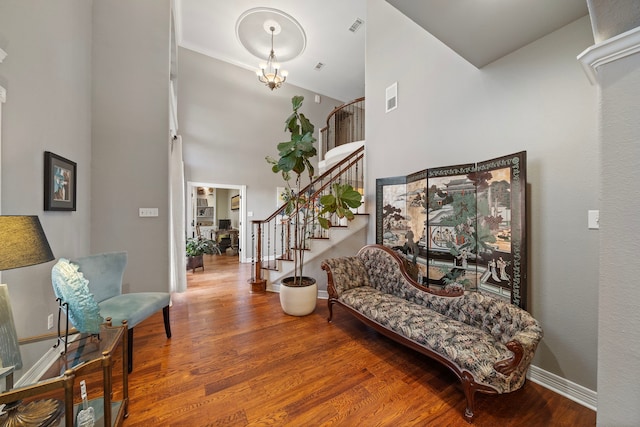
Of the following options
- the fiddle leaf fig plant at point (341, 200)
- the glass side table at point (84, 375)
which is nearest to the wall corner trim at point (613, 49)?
the fiddle leaf fig plant at point (341, 200)

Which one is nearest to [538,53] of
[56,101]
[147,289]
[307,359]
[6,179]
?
[307,359]

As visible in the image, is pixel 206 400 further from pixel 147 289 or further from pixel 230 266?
pixel 230 266

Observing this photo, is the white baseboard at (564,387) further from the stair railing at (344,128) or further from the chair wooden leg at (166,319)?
the stair railing at (344,128)

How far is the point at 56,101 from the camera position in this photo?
219cm

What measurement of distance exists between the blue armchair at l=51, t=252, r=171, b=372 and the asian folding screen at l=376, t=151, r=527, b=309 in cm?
283

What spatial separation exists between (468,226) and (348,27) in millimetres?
5197

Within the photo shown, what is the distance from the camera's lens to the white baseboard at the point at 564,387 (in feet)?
5.37

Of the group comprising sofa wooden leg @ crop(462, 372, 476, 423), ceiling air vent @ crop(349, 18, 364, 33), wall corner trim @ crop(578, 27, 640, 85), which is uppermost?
ceiling air vent @ crop(349, 18, 364, 33)

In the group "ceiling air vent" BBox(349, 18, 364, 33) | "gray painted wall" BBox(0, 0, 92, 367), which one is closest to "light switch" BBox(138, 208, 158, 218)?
"gray painted wall" BBox(0, 0, 92, 367)

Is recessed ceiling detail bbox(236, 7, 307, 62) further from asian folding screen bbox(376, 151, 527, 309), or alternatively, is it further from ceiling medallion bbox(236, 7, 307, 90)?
asian folding screen bbox(376, 151, 527, 309)

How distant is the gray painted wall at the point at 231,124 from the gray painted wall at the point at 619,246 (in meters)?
6.62

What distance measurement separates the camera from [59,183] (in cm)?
221

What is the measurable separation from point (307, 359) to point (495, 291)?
1773 millimetres

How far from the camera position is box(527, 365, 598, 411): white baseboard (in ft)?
5.37
